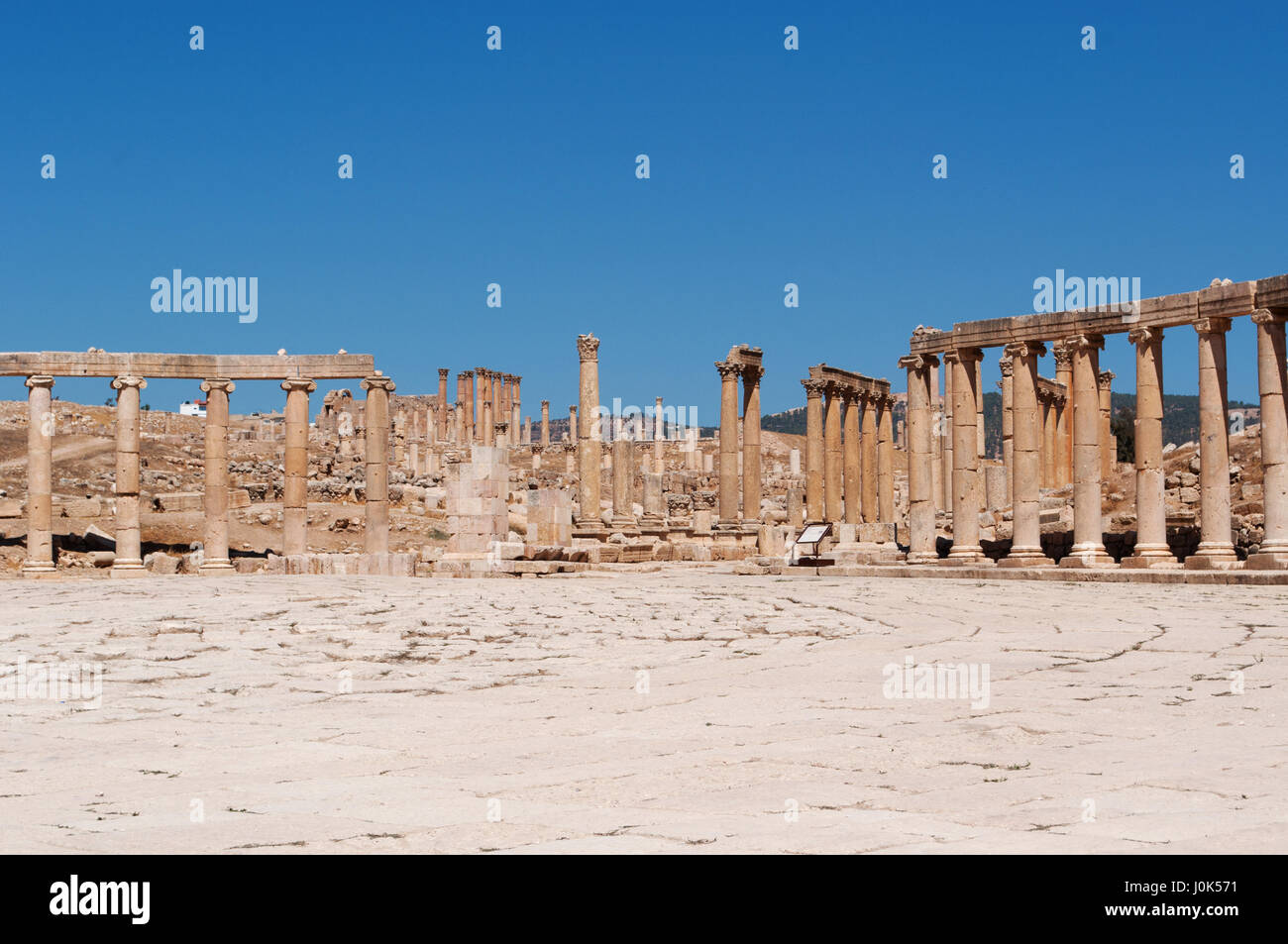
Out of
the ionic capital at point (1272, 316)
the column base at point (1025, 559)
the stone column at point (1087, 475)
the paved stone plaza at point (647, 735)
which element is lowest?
the paved stone plaza at point (647, 735)

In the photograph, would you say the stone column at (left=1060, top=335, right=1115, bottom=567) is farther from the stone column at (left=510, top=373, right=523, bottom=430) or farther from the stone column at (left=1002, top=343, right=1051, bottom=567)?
the stone column at (left=510, top=373, right=523, bottom=430)

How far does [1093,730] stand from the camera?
23.6ft

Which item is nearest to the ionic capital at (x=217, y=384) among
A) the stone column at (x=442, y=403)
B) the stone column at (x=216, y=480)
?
the stone column at (x=216, y=480)

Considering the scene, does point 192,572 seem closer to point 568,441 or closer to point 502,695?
point 502,695

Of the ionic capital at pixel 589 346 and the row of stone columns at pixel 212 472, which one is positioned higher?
the ionic capital at pixel 589 346

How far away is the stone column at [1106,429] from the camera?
34.8m

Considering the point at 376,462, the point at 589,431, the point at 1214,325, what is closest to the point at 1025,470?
the point at 1214,325

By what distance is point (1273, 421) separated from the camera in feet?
70.9

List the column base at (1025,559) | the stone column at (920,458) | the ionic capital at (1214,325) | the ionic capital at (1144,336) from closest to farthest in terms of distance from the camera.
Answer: the ionic capital at (1214,325), the ionic capital at (1144,336), the column base at (1025,559), the stone column at (920,458)

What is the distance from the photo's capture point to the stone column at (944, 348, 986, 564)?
26.3 metres

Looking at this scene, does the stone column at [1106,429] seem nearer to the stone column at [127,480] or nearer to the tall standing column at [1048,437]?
the tall standing column at [1048,437]

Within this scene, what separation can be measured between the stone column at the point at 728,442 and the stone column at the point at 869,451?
5.29 metres
